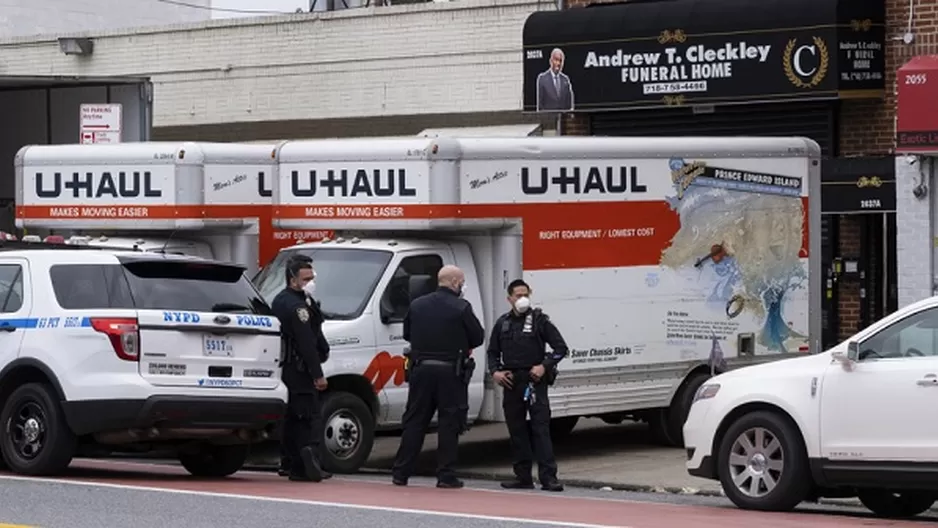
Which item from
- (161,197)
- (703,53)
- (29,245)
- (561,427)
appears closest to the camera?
(29,245)

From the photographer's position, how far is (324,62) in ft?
91.7

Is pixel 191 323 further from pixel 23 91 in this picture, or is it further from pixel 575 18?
pixel 23 91

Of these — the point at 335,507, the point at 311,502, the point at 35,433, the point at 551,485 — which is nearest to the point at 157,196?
the point at 35,433

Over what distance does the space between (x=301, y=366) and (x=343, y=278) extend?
183cm

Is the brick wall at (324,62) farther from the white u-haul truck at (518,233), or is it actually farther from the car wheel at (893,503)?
the car wheel at (893,503)

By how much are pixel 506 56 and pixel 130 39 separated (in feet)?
23.7

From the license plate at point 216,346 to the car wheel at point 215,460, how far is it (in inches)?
43.9

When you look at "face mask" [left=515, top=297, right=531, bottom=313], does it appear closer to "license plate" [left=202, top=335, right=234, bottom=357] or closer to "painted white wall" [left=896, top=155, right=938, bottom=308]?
"license plate" [left=202, top=335, right=234, bottom=357]

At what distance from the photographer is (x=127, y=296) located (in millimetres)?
13992

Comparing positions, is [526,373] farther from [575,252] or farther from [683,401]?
[683,401]

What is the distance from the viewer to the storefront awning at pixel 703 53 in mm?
22000

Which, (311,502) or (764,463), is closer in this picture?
(311,502)

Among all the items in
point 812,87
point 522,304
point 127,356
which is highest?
point 812,87

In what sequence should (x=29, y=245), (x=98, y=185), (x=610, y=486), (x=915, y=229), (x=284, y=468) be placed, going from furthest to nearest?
(x=915, y=229), (x=98, y=185), (x=29, y=245), (x=610, y=486), (x=284, y=468)
